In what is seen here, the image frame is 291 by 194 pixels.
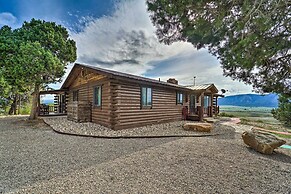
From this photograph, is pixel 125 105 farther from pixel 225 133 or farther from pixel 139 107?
pixel 225 133

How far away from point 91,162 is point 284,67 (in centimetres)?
629

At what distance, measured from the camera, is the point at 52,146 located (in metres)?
5.16

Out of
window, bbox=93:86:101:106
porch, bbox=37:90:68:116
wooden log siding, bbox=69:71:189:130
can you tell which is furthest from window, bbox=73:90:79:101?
window, bbox=93:86:101:106

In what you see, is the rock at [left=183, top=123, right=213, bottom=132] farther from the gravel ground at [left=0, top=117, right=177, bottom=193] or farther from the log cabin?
the gravel ground at [left=0, top=117, right=177, bottom=193]

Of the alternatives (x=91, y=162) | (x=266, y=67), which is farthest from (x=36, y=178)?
(x=266, y=67)

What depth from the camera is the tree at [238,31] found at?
3732mm

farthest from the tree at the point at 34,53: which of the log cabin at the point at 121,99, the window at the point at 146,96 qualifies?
the window at the point at 146,96

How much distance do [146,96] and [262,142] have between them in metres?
5.87

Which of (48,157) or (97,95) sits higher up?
(97,95)

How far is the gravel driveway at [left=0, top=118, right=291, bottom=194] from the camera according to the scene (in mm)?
2707

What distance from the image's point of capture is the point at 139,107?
29.5ft

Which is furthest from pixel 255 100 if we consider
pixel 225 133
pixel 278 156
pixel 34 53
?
pixel 34 53

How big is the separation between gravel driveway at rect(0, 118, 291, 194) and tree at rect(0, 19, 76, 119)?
6.27m

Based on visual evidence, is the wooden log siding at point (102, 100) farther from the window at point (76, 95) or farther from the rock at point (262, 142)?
the rock at point (262, 142)
